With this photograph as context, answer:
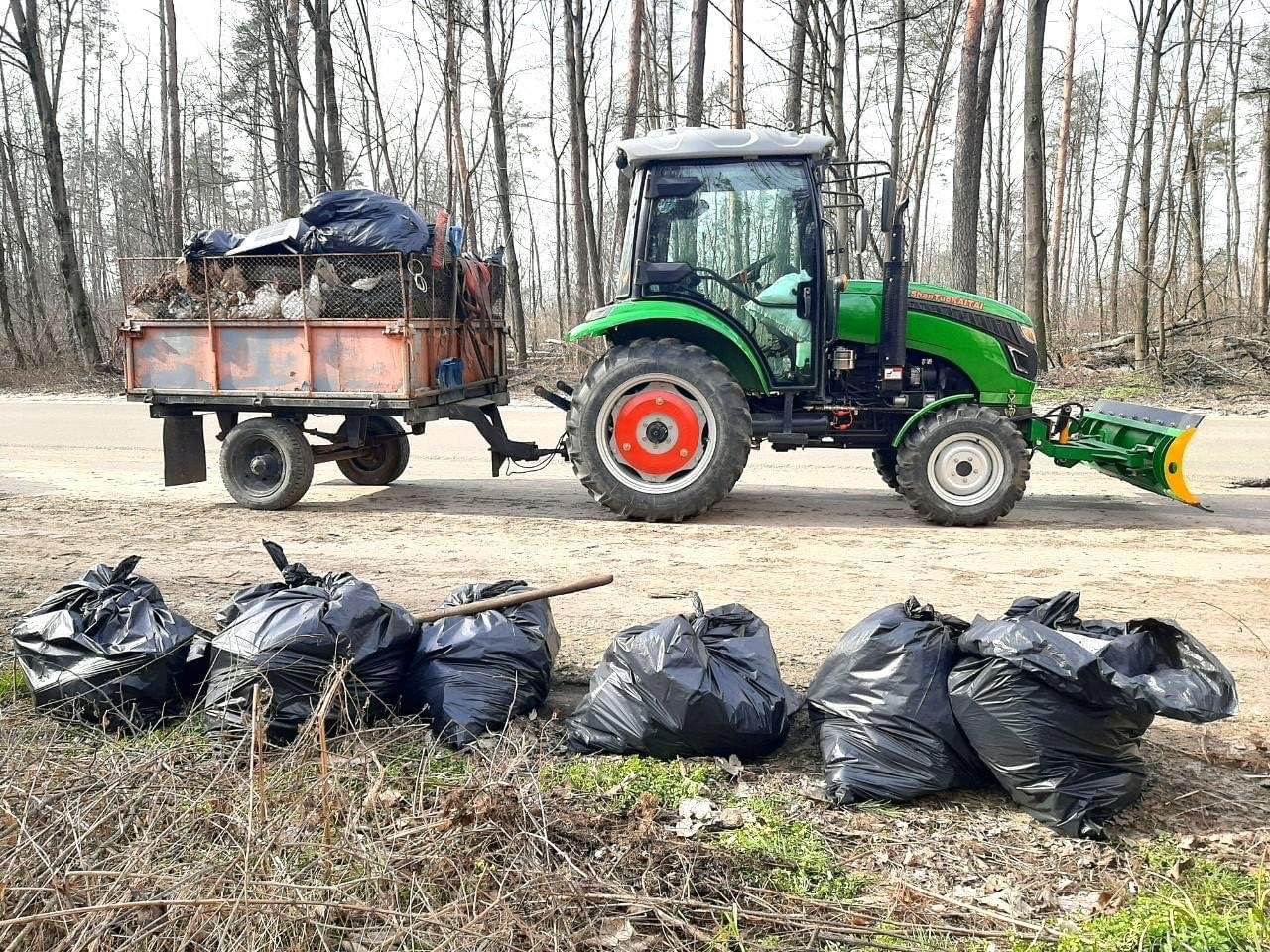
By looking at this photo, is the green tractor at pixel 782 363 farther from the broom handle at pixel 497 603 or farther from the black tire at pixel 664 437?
the broom handle at pixel 497 603

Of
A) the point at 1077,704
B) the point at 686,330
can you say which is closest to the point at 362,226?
the point at 686,330

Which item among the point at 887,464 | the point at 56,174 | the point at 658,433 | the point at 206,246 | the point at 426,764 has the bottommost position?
the point at 426,764

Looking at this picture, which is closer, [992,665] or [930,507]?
[992,665]

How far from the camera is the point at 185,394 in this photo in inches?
322

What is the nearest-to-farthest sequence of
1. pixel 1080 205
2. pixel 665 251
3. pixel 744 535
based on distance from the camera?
pixel 744 535 → pixel 665 251 → pixel 1080 205

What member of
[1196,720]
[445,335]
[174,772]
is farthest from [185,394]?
[1196,720]

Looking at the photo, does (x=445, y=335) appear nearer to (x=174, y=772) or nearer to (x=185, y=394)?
(x=185, y=394)

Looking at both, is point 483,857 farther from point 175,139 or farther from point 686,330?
→ point 175,139

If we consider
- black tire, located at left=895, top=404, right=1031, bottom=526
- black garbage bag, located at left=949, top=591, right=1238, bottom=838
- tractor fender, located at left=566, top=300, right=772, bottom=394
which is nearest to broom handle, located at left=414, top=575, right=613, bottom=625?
black garbage bag, located at left=949, top=591, right=1238, bottom=838

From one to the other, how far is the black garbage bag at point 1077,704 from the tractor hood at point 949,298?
471 centimetres

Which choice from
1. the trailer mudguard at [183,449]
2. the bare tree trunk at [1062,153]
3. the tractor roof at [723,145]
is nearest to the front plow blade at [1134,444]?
the tractor roof at [723,145]

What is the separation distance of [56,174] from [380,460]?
16082mm

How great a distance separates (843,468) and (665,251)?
3.50 meters

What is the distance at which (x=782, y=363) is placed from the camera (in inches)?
297
